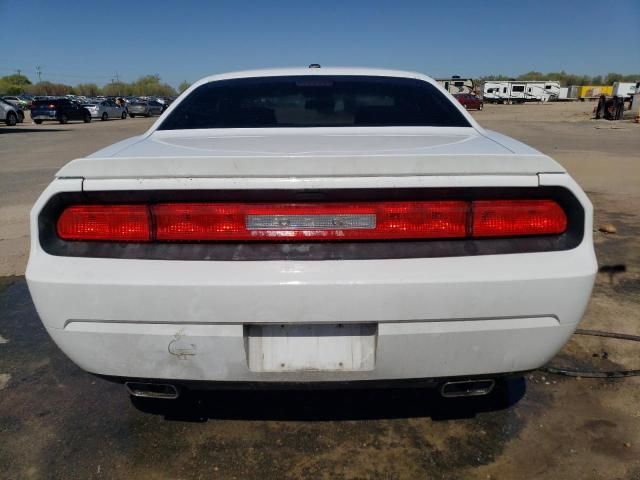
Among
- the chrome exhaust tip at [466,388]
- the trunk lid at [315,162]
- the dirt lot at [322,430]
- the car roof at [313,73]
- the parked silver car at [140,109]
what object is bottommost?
the parked silver car at [140,109]

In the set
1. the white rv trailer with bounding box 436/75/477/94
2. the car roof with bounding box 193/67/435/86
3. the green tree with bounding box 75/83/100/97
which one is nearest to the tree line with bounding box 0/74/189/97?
the green tree with bounding box 75/83/100/97

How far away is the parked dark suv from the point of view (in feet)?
89.1

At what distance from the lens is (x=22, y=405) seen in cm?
240

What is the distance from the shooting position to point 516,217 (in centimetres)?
164

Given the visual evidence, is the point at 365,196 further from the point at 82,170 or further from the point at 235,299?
the point at 82,170

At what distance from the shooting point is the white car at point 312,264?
1.55 meters

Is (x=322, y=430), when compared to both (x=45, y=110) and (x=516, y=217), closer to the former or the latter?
(x=516, y=217)

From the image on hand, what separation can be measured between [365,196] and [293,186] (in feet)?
0.78

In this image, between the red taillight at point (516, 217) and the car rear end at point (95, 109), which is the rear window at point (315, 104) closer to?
the red taillight at point (516, 217)

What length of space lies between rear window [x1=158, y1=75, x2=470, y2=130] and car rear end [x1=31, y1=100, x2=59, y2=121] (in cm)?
2879

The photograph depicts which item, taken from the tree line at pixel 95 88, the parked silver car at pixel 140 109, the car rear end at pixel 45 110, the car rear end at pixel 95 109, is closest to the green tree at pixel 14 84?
the tree line at pixel 95 88

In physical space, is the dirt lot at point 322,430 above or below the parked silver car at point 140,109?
above

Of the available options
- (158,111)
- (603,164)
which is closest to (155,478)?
(603,164)

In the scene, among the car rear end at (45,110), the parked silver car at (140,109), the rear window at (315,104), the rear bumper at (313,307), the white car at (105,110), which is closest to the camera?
the rear bumper at (313,307)
